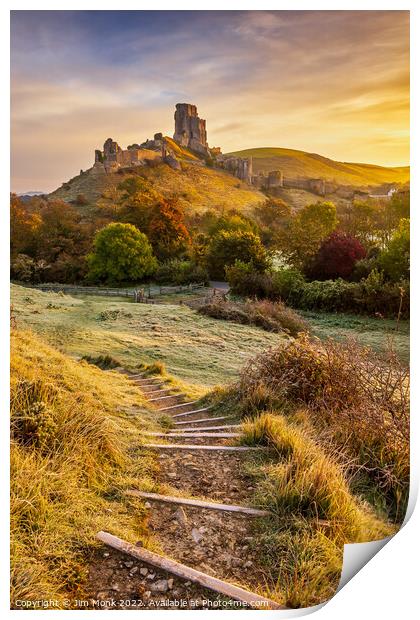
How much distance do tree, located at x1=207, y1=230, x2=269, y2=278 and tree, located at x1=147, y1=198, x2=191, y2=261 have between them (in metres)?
0.35

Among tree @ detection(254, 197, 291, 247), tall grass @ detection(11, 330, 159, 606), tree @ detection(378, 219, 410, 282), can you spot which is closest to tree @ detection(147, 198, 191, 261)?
tree @ detection(254, 197, 291, 247)

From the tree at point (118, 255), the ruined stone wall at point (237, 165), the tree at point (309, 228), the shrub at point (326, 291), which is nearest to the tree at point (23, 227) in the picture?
the tree at point (118, 255)

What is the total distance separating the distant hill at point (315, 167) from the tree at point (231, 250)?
817mm

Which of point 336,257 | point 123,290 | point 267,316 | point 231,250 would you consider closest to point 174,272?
point 123,290

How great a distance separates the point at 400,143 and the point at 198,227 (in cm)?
216

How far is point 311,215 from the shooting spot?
5.47 metres

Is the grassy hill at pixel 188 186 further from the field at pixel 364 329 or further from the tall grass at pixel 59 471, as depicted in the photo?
the field at pixel 364 329

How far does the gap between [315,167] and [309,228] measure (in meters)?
0.68

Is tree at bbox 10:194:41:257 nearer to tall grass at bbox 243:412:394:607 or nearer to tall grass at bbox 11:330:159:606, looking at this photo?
tall grass at bbox 11:330:159:606

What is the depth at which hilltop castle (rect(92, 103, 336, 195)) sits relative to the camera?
15.0 ft

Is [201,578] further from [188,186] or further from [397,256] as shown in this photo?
[397,256]

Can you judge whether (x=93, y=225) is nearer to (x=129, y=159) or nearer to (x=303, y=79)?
(x=129, y=159)
